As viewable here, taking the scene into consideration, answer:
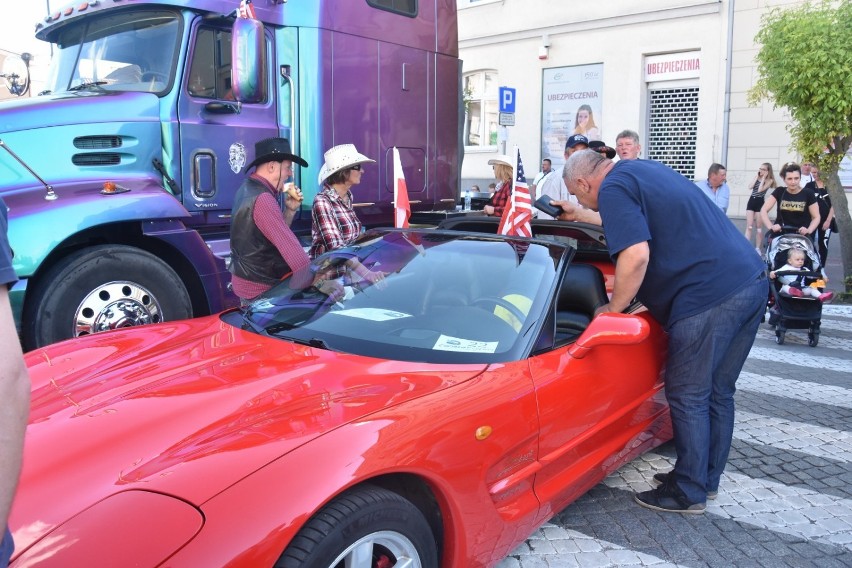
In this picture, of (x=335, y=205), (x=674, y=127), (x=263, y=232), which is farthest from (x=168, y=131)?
(x=674, y=127)

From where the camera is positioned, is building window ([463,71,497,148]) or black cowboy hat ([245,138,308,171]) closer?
black cowboy hat ([245,138,308,171])

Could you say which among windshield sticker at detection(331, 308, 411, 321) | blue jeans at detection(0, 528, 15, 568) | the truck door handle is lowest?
blue jeans at detection(0, 528, 15, 568)

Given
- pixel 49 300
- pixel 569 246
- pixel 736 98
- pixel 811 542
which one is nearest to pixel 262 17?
pixel 49 300

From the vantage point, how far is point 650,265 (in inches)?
128

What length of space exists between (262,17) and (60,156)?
1885 mm

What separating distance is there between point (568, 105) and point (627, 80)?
5.54ft

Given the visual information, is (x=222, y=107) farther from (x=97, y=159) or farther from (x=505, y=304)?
(x=505, y=304)

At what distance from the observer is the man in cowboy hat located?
4062 millimetres

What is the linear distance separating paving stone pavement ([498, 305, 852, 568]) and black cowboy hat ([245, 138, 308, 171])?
102 inches

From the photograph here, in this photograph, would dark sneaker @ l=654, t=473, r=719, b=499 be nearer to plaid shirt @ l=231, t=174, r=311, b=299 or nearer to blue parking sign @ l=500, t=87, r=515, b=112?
plaid shirt @ l=231, t=174, r=311, b=299

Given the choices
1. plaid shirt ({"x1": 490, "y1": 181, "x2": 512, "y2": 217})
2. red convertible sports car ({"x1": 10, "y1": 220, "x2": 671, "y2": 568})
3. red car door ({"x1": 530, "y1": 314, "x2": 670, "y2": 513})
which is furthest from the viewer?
plaid shirt ({"x1": 490, "y1": 181, "x2": 512, "y2": 217})

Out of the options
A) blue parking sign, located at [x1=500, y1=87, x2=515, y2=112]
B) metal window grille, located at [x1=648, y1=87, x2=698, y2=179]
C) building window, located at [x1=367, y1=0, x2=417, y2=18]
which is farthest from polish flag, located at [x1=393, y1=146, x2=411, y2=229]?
metal window grille, located at [x1=648, y1=87, x2=698, y2=179]

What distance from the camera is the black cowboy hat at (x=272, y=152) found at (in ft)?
14.0

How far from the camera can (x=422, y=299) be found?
3.06m
